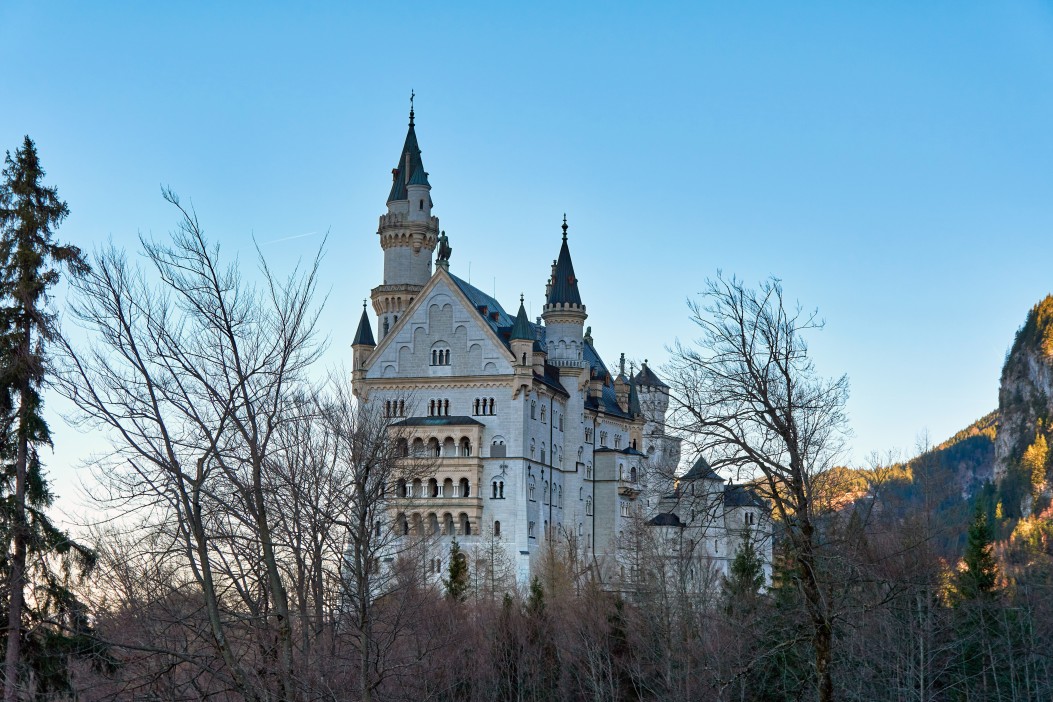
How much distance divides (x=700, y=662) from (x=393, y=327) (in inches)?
2058

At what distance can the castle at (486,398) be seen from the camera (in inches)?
A: 3573

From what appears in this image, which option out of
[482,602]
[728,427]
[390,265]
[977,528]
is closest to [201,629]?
[728,427]

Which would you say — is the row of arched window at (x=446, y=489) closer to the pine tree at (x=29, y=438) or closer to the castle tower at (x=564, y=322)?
the castle tower at (x=564, y=322)

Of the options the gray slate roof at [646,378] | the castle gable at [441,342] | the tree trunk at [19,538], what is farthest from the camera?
the gray slate roof at [646,378]

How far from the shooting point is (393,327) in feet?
311

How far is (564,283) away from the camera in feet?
336

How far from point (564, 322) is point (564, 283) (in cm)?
345

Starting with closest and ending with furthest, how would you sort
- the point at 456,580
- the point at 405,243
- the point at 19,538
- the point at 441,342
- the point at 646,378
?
the point at 19,538
the point at 456,580
the point at 441,342
the point at 405,243
the point at 646,378

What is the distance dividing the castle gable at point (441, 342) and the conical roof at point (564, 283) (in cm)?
999

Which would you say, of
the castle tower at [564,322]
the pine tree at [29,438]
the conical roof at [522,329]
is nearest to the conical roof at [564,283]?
the castle tower at [564,322]

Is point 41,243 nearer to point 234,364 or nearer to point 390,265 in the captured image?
point 234,364

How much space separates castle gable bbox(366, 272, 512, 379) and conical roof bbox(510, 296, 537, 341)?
1.32m

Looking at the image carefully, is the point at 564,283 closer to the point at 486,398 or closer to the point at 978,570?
the point at 486,398

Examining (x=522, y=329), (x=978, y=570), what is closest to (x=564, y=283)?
(x=522, y=329)
